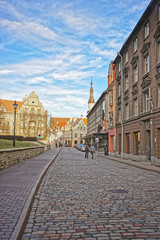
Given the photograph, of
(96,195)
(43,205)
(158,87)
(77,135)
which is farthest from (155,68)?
(77,135)

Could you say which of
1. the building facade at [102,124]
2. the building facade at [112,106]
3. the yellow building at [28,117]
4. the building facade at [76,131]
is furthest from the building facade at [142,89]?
the building facade at [76,131]

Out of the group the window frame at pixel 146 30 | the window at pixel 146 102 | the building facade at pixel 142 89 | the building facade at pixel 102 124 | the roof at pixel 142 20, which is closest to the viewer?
the building facade at pixel 142 89

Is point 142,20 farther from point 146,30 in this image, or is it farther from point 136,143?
point 136,143

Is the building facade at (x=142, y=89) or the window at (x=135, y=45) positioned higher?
the window at (x=135, y=45)

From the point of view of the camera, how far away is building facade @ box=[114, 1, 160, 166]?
1992 cm

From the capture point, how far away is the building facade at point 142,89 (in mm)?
19922

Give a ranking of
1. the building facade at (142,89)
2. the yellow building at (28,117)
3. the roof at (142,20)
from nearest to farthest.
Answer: the building facade at (142,89)
the roof at (142,20)
the yellow building at (28,117)

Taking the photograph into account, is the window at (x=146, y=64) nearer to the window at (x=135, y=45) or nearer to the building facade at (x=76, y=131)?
the window at (x=135, y=45)

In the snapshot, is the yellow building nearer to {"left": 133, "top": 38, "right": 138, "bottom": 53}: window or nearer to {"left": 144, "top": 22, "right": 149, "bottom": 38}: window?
{"left": 133, "top": 38, "right": 138, "bottom": 53}: window

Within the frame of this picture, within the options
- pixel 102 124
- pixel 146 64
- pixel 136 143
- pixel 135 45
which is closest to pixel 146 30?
pixel 146 64

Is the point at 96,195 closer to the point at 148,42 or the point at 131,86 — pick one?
the point at 148,42

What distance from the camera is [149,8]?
20.9 meters

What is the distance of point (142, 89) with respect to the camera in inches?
914

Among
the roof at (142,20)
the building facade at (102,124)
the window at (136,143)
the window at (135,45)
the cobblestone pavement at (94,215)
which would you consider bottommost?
the cobblestone pavement at (94,215)
